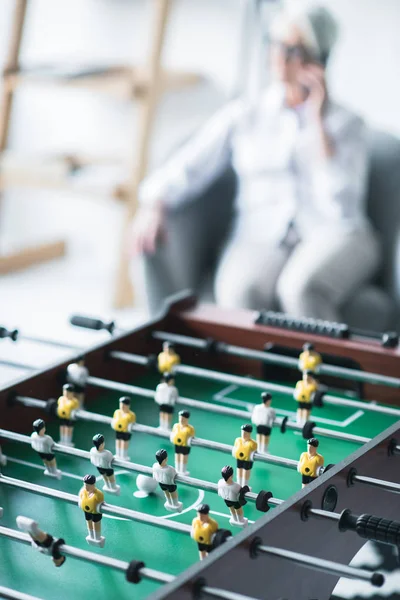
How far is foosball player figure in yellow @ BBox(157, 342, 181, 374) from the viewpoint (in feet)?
5.40

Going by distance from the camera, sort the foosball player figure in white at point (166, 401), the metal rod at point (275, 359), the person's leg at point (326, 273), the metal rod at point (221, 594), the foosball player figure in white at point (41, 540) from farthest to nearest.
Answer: the person's leg at point (326, 273)
the metal rod at point (275, 359)
the foosball player figure in white at point (166, 401)
the foosball player figure in white at point (41, 540)
the metal rod at point (221, 594)

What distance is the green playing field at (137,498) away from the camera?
106cm

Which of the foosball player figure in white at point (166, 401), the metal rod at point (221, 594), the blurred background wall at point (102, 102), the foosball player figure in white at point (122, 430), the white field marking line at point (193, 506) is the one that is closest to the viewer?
the metal rod at point (221, 594)

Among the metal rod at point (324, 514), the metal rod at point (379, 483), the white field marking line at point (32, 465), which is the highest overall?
the metal rod at point (379, 483)

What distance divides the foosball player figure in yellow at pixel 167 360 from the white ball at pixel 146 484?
380 mm

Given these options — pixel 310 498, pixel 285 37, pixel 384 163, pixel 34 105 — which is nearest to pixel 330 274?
pixel 384 163

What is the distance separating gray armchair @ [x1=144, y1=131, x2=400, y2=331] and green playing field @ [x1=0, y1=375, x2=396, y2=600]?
1150mm

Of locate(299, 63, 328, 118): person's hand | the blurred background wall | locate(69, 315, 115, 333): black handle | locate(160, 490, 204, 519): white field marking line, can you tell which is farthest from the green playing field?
the blurred background wall

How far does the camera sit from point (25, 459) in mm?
1350

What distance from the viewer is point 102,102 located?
4328mm

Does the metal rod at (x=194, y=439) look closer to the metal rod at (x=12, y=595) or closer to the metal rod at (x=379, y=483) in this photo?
the metal rod at (x=379, y=483)

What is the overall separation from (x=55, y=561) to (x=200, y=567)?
0.67ft

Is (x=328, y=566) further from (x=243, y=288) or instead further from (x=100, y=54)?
(x=100, y=54)

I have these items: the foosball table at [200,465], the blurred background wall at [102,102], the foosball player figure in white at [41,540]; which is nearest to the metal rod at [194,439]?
the foosball table at [200,465]
